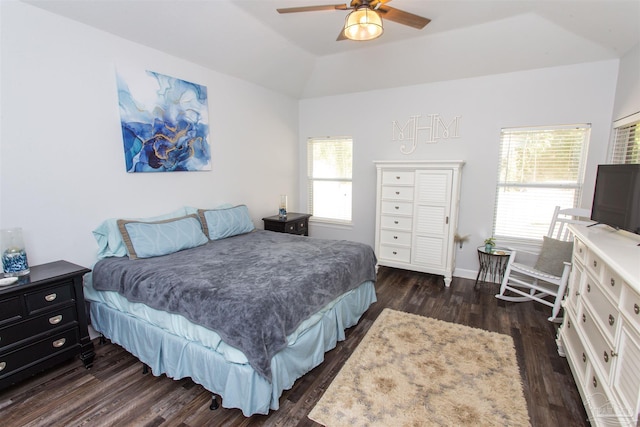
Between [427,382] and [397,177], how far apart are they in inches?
96.1

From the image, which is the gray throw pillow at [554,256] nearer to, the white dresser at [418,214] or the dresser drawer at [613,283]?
the white dresser at [418,214]

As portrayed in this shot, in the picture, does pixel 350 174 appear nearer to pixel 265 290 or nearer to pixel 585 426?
A: pixel 265 290

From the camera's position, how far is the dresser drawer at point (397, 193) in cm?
386

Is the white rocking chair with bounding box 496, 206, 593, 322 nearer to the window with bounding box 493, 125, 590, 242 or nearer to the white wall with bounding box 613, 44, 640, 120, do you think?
the window with bounding box 493, 125, 590, 242

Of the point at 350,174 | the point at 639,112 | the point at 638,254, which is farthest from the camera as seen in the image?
the point at 350,174

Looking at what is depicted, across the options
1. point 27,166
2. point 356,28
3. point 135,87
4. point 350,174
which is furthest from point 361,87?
point 27,166

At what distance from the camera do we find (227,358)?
5.82 feet

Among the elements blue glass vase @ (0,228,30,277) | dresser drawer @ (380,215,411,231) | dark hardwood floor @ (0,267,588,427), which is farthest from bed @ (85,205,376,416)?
dresser drawer @ (380,215,411,231)

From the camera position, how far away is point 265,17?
9.89ft

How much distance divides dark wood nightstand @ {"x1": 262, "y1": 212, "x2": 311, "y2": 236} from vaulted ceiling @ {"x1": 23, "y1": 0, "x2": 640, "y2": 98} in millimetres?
1843

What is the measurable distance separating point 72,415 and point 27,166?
172cm

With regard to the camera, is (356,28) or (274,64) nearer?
(356,28)

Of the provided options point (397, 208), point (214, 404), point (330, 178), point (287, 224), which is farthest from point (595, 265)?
point (330, 178)

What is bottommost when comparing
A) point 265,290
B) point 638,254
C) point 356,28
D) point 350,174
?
point 265,290
